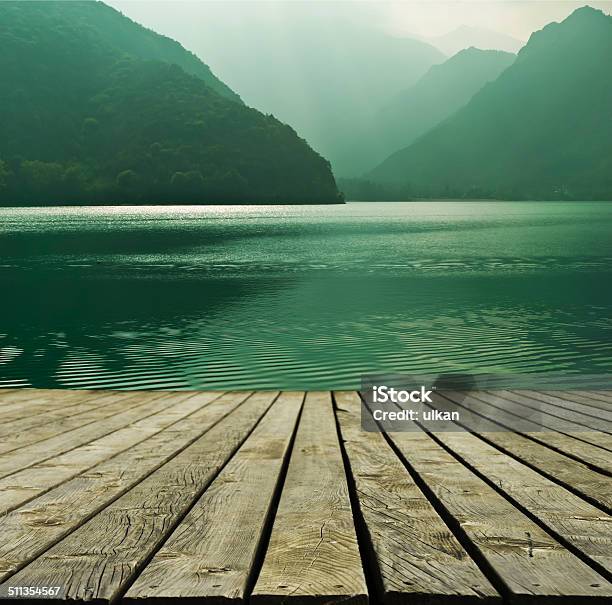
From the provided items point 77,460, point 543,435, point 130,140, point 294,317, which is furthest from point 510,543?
point 130,140

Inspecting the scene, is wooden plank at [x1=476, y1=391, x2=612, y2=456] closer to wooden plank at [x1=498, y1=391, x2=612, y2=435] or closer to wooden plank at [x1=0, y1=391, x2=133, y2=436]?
wooden plank at [x1=498, y1=391, x2=612, y2=435]

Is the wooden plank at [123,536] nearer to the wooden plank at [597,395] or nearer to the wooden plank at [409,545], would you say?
the wooden plank at [409,545]

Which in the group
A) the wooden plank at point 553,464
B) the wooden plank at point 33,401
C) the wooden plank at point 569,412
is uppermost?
the wooden plank at point 553,464

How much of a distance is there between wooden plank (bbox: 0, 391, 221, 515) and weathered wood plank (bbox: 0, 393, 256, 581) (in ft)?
0.23

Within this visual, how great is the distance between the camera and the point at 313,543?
2.47 metres

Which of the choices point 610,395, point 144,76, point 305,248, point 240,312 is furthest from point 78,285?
point 144,76

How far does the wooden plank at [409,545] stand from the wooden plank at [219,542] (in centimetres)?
43

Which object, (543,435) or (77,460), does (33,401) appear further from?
(543,435)

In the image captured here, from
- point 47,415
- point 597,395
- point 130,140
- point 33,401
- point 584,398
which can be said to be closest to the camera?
point 47,415

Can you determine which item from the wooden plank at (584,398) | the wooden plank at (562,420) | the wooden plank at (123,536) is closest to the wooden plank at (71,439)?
the wooden plank at (123,536)

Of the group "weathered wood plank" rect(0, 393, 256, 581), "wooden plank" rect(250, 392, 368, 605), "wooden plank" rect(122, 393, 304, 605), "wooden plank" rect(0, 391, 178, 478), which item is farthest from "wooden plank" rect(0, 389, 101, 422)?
"wooden plank" rect(250, 392, 368, 605)

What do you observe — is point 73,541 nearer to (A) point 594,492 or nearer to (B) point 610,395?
(A) point 594,492

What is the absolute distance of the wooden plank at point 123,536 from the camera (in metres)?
2.16

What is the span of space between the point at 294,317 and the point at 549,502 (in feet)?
60.9
